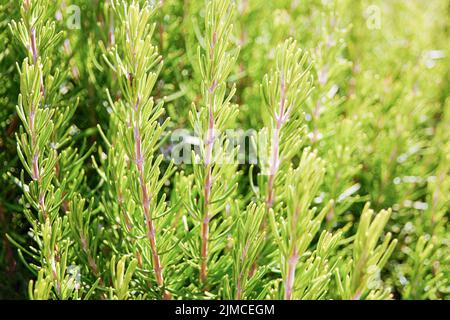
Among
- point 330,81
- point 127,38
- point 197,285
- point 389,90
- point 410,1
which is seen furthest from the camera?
point 410,1

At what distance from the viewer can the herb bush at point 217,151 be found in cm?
52

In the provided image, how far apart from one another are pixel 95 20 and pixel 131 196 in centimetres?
31

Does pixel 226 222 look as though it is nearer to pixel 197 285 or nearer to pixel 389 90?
pixel 197 285

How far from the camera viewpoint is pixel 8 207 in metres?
0.70

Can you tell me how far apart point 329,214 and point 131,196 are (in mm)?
309

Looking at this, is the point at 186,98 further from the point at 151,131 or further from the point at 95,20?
the point at 151,131

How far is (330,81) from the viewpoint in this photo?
736mm

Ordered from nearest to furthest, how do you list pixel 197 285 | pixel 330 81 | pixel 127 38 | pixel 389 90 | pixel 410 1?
1. pixel 127 38
2. pixel 197 285
3. pixel 330 81
4. pixel 389 90
5. pixel 410 1

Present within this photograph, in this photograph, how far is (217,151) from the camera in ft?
1.80

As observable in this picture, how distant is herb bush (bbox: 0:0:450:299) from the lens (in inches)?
20.4

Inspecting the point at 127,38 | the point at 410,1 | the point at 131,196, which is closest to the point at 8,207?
the point at 131,196
